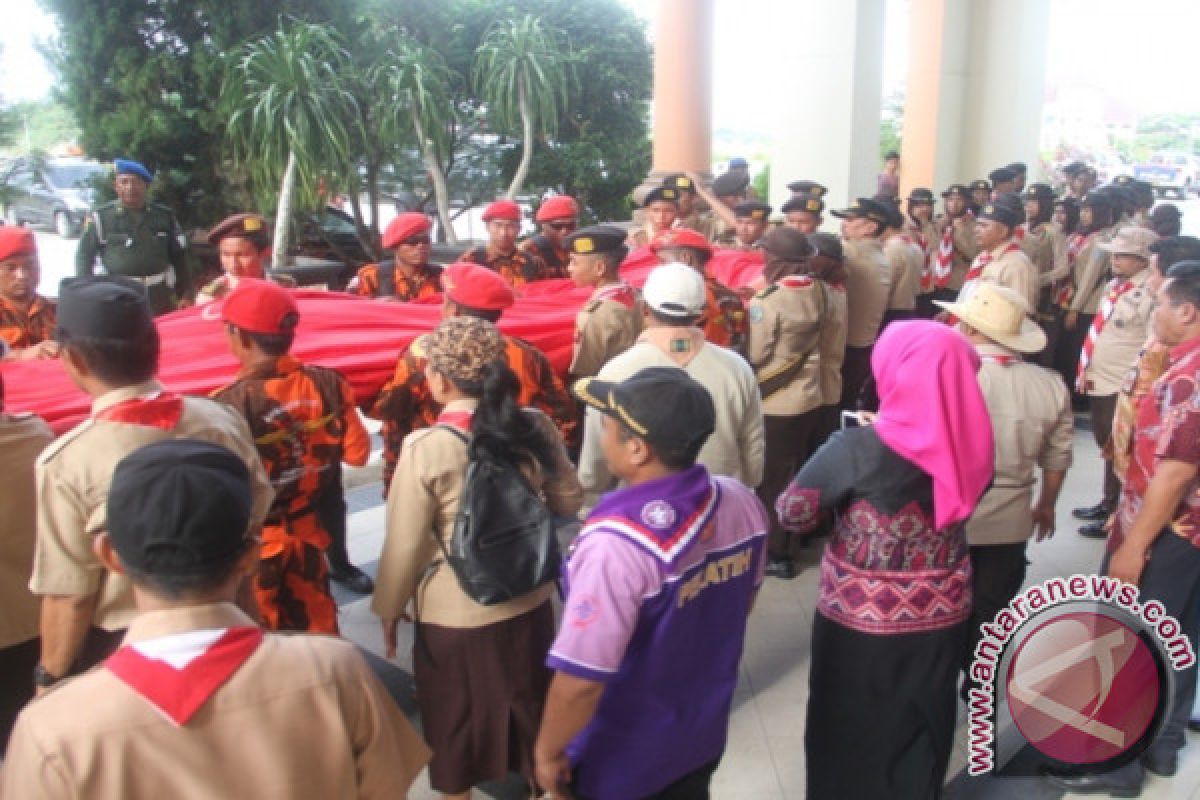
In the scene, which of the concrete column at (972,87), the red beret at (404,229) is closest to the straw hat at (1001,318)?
the red beret at (404,229)

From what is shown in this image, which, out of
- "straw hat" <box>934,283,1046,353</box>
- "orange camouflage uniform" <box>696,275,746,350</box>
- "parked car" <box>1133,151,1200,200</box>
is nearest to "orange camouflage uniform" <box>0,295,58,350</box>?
"orange camouflage uniform" <box>696,275,746,350</box>

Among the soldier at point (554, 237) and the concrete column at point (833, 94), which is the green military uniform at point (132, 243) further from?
the concrete column at point (833, 94)

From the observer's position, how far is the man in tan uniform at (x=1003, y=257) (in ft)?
17.0

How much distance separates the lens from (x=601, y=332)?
3.48 meters

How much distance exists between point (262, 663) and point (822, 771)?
61.0 inches

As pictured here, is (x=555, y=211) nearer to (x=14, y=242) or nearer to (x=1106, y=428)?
(x=14, y=242)

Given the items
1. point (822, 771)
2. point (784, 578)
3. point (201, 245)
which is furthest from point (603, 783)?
point (201, 245)

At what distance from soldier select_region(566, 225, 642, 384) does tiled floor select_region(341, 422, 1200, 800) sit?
A: 45.2 inches

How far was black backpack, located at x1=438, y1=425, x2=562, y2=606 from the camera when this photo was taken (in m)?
1.97

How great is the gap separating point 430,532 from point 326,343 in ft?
3.99

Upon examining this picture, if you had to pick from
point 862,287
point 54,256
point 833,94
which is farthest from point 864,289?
point 54,256

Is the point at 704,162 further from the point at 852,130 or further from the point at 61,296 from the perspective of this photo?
the point at 61,296

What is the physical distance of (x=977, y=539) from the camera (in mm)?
2617

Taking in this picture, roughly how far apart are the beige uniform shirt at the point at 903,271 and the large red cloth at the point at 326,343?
239cm
